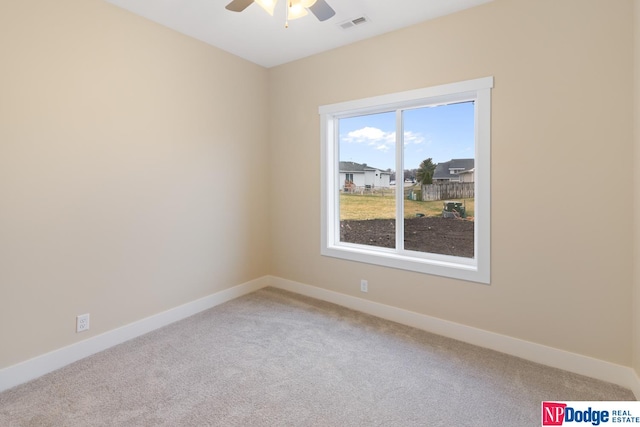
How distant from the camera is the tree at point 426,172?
2971 millimetres

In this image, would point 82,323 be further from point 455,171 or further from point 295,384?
point 455,171

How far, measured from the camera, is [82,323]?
2.38 meters

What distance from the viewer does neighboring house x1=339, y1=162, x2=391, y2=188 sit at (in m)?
3.27

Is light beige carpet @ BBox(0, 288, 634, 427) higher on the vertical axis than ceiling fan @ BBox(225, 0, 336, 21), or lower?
lower

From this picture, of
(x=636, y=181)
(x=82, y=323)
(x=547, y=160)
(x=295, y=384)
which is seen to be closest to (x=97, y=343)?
(x=82, y=323)

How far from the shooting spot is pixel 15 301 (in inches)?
81.4

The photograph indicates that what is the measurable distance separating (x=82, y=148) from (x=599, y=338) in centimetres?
384

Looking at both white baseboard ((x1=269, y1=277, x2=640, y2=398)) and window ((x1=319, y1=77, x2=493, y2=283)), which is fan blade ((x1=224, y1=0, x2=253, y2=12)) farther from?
white baseboard ((x1=269, y1=277, x2=640, y2=398))

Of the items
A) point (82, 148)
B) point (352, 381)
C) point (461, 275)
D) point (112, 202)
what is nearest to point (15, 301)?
point (112, 202)

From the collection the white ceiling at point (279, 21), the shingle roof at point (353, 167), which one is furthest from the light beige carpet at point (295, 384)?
the white ceiling at point (279, 21)

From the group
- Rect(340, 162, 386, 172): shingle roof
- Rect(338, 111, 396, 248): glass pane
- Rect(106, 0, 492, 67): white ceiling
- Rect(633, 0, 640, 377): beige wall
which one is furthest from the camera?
Rect(340, 162, 386, 172): shingle roof

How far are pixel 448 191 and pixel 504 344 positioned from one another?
131 centimetres

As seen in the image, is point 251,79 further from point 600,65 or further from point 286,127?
point 600,65

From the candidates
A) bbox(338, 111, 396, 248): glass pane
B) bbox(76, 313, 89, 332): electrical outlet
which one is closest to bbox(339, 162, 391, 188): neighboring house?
bbox(338, 111, 396, 248): glass pane
